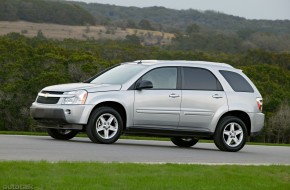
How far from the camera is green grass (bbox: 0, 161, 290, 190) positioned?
9.00m

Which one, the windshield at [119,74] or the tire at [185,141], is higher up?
the windshield at [119,74]

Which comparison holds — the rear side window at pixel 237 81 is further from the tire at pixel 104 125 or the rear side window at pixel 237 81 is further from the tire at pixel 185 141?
the tire at pixel 104 125

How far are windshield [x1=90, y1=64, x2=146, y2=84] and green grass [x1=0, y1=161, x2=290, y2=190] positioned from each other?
4989mm

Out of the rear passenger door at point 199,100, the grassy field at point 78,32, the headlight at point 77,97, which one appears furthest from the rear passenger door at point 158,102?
the grassy field at point 78,32

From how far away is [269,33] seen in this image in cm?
16988

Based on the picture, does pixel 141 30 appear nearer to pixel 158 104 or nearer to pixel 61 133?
pixel 61 133

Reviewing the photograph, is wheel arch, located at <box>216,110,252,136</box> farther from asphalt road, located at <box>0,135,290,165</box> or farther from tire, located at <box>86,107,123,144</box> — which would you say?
tire, located at <box>86,107,123,144</box>

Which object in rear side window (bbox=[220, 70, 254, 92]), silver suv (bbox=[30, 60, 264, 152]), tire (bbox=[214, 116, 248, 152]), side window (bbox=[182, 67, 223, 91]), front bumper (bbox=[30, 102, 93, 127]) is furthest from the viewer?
rear side window (bbox=[220, 70, 254, 92])

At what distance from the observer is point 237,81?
17125 millimetres

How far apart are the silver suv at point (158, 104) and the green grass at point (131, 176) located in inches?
174

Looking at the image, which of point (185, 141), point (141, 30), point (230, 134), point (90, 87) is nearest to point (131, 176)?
point (90, 87)

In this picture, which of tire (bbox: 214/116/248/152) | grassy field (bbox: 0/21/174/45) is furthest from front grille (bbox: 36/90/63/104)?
grassy field (bbox: 0/21/174/45)

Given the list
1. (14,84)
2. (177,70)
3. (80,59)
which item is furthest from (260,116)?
(80,59)

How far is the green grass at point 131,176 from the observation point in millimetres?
9000
